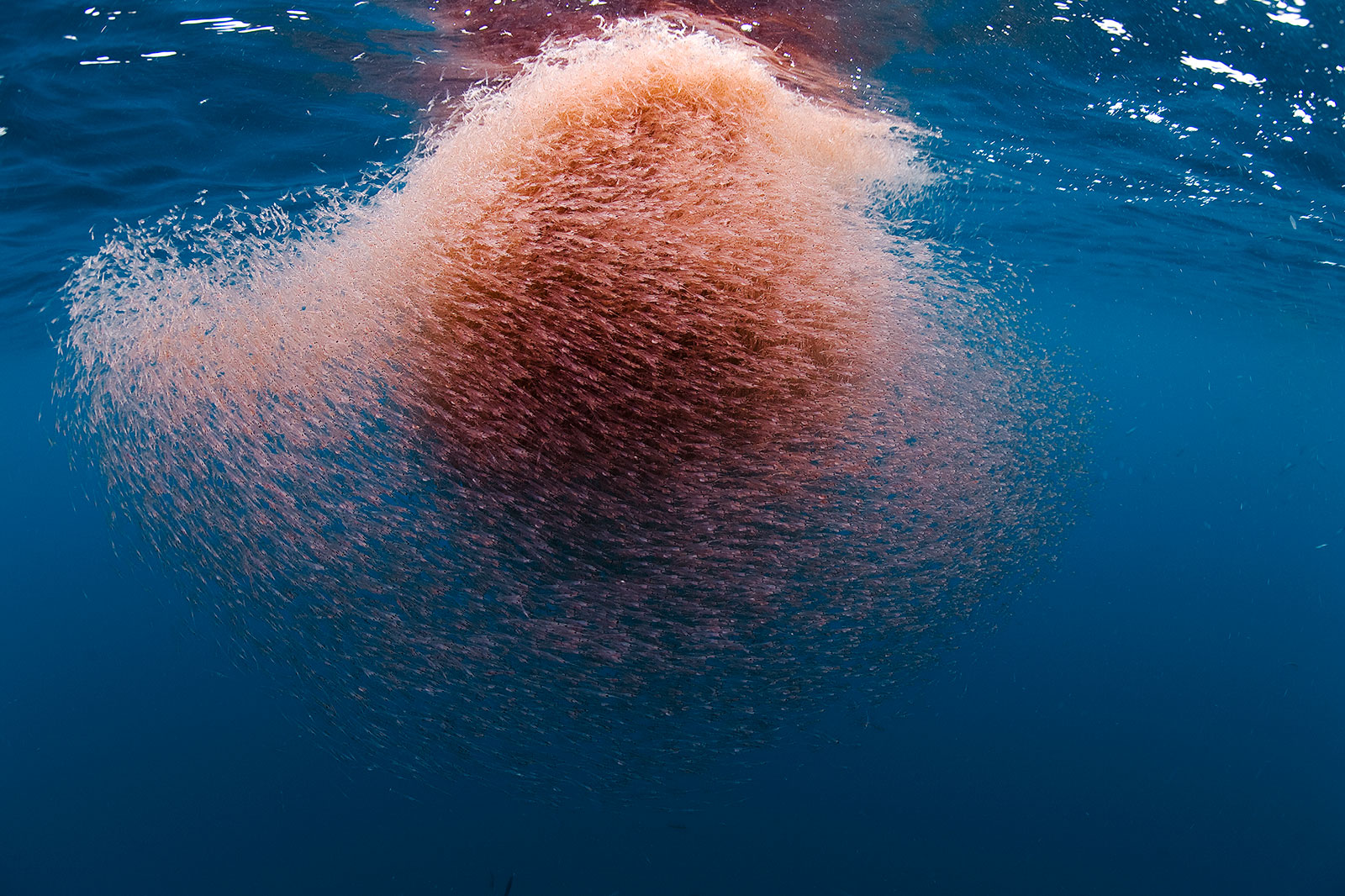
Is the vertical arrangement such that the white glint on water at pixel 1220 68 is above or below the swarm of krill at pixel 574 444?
above

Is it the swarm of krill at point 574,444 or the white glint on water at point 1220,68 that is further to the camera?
the white glint on water at point 1220,68

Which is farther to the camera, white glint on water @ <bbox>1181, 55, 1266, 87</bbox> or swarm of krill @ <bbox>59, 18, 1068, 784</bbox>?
white glint on water @ <bbox>1181, 55, 1266, 87</bbox>

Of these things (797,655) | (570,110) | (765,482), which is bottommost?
(797,655)

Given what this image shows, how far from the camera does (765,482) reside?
301cm

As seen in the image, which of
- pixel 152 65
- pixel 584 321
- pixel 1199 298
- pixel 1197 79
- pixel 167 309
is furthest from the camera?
pixel 1199 298

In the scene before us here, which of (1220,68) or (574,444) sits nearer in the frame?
(574,444)

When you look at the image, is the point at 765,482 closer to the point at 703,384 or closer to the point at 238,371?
the point at 703,384

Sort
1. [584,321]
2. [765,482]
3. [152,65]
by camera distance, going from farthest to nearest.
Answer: [152,65] < [765,482] < [584,321]

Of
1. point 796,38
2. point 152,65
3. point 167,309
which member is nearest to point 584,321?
point 167,309

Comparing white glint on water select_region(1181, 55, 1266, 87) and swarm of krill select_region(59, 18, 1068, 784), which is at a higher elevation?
white glint on water select_region(1181, 55, 1266, 87)

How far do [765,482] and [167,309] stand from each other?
3.38 metres

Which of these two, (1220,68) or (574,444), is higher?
(1220,68)

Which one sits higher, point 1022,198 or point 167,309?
point 1022,198

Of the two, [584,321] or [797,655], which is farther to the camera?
[797,655]
